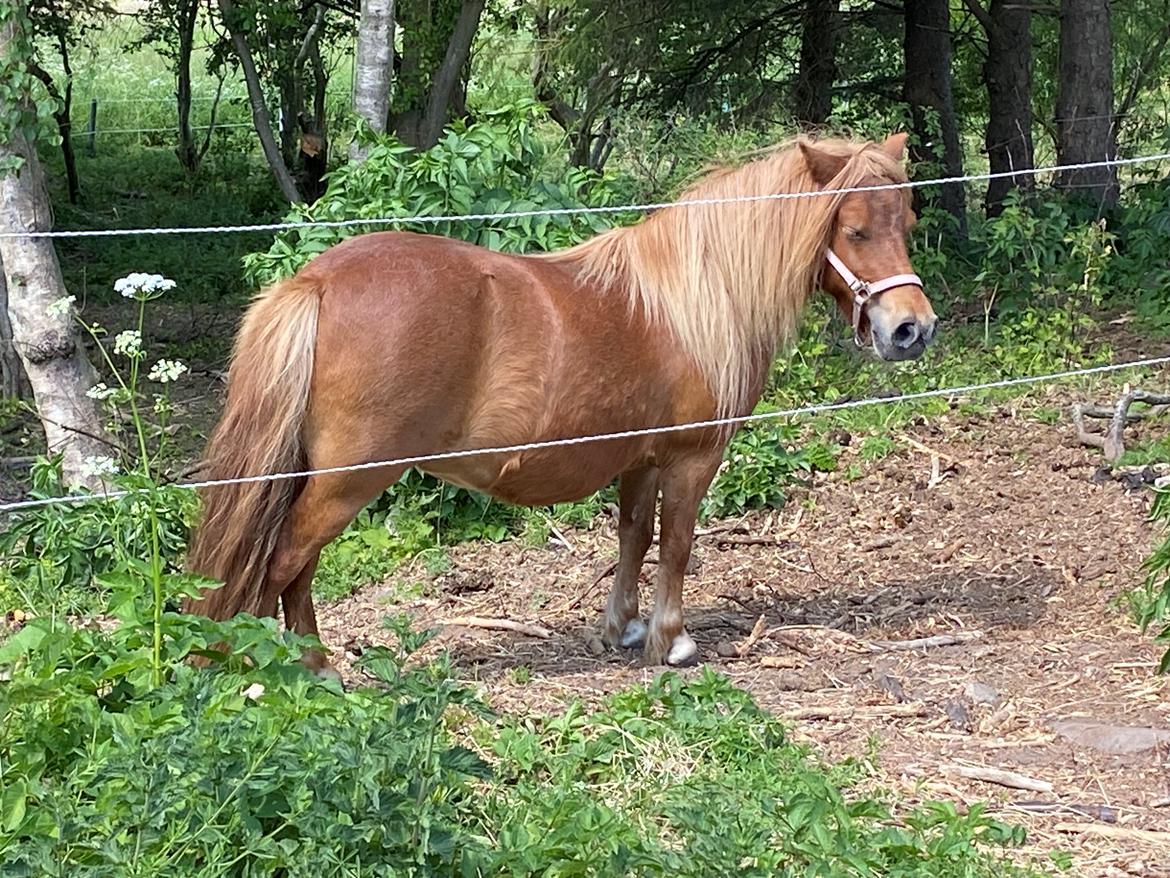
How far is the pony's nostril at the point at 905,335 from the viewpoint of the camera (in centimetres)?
490

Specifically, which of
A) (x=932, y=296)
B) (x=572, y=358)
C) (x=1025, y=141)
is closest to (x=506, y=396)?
(x=572, y=358)

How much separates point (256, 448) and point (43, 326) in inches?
90.5

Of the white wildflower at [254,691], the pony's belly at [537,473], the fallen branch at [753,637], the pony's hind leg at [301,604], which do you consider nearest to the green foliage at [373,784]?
the white wildflower at [254,691]

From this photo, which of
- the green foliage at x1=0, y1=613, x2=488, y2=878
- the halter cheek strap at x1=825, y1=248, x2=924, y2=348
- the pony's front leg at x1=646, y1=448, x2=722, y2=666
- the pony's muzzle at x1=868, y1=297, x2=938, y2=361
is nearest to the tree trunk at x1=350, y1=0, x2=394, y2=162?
the pony's front leg at x1=646, y1=448, x2=722, y2=666

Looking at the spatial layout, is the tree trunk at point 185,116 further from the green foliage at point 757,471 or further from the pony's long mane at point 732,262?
the pony's long mane at point 732,262

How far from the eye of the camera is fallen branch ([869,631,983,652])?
5.29 m

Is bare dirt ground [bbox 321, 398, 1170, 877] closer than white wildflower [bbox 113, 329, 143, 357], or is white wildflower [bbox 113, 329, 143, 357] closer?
white wildflower [bbox 113, 329, 143, 357]

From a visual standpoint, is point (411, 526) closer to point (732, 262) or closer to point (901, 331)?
point (732, 262)

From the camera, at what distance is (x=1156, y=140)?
13094 mm

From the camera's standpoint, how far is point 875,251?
501cm

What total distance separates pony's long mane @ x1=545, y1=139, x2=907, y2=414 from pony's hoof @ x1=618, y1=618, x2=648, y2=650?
97cm

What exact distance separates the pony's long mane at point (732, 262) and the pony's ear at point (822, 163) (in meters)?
0.03

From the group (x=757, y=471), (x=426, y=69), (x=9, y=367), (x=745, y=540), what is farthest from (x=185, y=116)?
(x=745, y=540)

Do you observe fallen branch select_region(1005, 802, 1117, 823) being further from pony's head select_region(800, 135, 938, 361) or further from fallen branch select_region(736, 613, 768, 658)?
pony's head select_region(800, 135, 938, 361)
